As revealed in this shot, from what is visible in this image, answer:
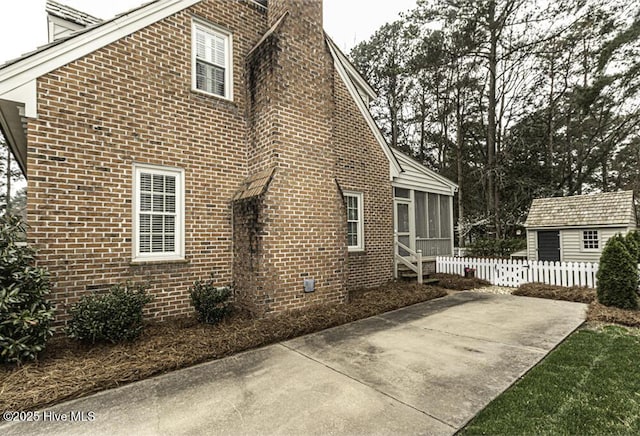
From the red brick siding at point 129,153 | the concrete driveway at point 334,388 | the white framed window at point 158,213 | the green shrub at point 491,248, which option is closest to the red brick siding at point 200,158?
the red brick siding at point 129,153

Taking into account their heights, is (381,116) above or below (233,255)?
above

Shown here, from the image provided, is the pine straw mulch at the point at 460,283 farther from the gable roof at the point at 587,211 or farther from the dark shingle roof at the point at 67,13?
the dark shingle roof at the point at 67,13

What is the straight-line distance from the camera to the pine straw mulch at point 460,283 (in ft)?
30.2

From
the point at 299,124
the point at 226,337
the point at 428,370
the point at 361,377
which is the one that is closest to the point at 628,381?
the point at 428,370

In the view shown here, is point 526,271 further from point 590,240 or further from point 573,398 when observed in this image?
point 573,398

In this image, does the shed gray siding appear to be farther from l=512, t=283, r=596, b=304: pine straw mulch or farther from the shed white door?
l=512, t=283, r=596, b=304: pine straw mulch

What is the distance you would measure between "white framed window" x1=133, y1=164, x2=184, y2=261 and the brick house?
23mm

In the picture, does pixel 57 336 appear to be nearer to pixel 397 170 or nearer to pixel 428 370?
pixel 428 370

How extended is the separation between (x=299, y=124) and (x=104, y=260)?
4.08 metres

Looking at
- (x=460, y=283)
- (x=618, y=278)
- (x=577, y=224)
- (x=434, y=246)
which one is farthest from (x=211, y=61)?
(x=577, y=224)

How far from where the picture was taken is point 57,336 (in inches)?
172

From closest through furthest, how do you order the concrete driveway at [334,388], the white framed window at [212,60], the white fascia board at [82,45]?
the concrete driveway at [334,388]
the white fascia board at [82,45]
the white framed window at [212,60]

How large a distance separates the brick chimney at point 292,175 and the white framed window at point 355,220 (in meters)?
2.03

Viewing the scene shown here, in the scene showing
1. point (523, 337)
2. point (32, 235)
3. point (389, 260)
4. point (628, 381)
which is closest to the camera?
point (628, 381)
